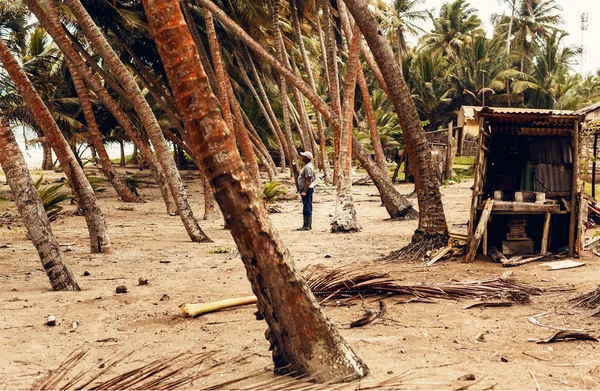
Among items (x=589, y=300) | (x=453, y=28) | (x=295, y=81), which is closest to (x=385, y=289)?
(x=589, y=300)

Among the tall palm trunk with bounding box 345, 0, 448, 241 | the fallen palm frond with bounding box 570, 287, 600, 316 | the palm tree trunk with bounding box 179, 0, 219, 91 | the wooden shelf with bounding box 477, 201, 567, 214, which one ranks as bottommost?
the fallen palm frond with bounding box 570, 287, 600, 316

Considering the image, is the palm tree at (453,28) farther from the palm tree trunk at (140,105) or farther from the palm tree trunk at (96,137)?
the palm tree trunk at (140,105)

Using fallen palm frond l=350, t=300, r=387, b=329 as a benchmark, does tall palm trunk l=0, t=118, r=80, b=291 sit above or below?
above

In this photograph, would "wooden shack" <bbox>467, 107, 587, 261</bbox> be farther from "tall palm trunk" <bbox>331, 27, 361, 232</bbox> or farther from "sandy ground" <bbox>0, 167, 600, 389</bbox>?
"tall palm trunk" <bbox>331, 27, 361, 232</bbox>

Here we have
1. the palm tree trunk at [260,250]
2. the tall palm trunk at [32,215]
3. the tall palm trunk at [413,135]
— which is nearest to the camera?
the palm tree trunk at [260,250]

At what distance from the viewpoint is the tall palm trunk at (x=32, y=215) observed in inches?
304

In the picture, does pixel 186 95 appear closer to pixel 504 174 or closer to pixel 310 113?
pixel 504 174

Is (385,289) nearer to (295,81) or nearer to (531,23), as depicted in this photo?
(295,81)

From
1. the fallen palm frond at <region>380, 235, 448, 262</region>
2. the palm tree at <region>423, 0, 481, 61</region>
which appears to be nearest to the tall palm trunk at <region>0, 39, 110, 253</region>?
the fallen palm frond at <region>380, 235, 448, 262</region>

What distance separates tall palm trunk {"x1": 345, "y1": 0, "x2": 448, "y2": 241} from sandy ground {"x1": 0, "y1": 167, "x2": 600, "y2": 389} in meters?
0.88

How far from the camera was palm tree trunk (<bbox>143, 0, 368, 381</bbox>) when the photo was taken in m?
4.48

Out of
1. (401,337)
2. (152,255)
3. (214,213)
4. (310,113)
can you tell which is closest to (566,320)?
(401,337)

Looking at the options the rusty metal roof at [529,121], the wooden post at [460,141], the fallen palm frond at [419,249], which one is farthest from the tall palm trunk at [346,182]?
the wooden post at [460,141]

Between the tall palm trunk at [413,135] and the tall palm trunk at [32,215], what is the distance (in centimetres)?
518
